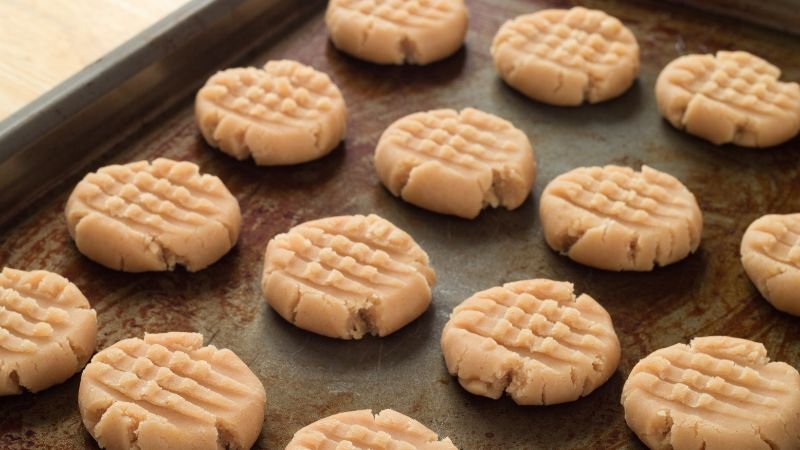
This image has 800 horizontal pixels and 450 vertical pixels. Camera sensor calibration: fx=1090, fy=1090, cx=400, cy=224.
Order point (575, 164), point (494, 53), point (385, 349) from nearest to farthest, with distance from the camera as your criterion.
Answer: point (385, 349), point (575, 164), point (494, 53)

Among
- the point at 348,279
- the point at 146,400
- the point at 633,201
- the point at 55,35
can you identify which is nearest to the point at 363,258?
the point at 348,279

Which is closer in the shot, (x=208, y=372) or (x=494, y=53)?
(x=208, y=372)

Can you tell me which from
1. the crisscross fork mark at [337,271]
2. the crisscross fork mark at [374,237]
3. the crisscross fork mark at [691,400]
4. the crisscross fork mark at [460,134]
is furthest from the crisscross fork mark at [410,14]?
the crisscross fork mark at [691,400]

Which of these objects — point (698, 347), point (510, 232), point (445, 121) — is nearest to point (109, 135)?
point (445, 121)

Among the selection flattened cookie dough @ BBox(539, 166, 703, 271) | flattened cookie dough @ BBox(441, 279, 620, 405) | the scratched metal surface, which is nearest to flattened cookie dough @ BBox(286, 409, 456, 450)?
the scratched metal surface

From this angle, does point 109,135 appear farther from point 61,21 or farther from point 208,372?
point 208,372

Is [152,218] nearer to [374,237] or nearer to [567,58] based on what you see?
[374,237]

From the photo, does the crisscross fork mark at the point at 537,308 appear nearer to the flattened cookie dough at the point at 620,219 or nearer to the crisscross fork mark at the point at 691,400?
the crisscross fork mark at the point at 691,400
